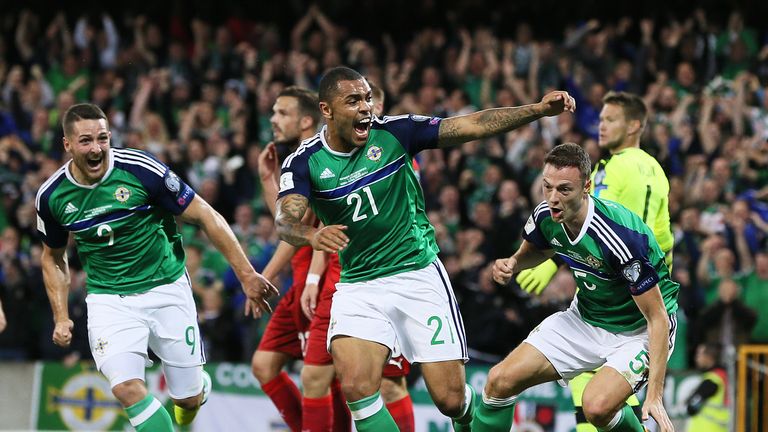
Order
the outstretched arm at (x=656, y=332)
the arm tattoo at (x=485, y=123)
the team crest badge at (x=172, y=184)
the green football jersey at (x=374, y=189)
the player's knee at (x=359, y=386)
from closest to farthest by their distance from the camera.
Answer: the arm tattoo at (x=485, y=123) < the outstretched arm at (x=656, y=332) < the player's knee at (x=359, y=386) < the green football jersey at (x=374, y=189) < the team crest badge at (x=172, y=184)

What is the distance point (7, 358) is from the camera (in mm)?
13523

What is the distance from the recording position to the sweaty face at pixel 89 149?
24.5 ft

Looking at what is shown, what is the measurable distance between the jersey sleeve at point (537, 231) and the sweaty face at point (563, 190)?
0.32 m

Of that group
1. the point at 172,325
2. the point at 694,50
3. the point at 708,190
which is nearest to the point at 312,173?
the point at 172,325

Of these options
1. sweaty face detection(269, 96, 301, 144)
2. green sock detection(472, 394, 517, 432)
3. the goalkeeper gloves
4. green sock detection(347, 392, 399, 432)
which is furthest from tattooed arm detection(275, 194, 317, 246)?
the goalkeeper gloves

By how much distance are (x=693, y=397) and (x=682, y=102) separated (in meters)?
5.27

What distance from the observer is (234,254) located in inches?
293

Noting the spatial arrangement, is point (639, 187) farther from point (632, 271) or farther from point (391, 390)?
point (391, 390)

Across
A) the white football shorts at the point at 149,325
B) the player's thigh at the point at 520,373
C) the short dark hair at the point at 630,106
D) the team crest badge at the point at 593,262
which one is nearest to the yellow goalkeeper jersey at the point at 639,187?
the short dark hair at the point at 630,106

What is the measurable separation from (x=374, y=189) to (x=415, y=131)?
0.42m

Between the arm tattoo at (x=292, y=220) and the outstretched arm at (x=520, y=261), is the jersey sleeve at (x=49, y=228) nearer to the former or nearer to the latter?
Answer: the arm tattoo at (x=292, y=220)

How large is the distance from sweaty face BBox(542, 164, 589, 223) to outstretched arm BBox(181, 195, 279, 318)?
1.79 meters

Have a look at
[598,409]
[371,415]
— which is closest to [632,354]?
[598,409]

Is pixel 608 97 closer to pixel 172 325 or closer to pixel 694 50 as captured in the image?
pixel 172 325
